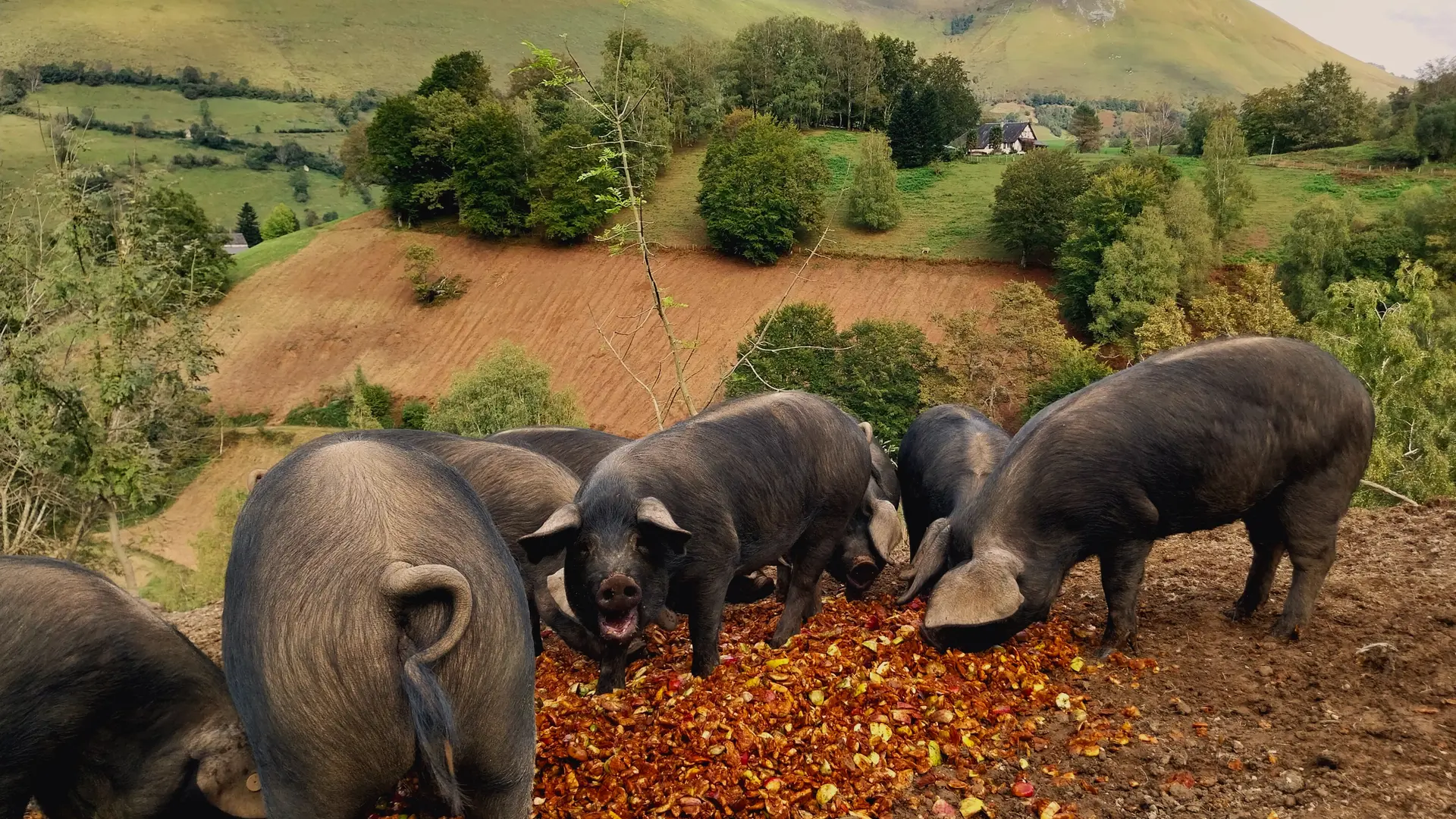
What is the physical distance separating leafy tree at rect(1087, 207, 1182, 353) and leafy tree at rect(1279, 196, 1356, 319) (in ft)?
20.6

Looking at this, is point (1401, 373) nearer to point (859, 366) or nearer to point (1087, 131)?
point (859, 366)

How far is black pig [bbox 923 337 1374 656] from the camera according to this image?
717 centimetres

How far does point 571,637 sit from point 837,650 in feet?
7.07

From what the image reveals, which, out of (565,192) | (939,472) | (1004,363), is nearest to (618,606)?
(939,472)

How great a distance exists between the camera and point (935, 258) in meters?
57.3

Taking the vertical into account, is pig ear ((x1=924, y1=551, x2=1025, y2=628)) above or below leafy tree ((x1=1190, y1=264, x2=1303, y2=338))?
above

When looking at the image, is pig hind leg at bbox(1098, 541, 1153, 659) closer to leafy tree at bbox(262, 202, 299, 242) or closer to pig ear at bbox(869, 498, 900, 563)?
pig ear at bbox(869, 498, 900, 563)

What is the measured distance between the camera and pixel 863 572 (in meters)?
9.20

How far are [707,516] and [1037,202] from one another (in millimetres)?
51879

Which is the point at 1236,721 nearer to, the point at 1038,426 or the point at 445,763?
the point at 1038,426

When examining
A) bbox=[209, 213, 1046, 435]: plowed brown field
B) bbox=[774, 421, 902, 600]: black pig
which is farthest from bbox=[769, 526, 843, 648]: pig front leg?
bbox=[209, 213, 1046, 435]: plowed brown field

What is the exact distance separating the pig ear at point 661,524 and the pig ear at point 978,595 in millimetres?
2123

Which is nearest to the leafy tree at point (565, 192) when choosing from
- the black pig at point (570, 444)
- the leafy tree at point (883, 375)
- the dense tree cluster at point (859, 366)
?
the dense tree cluster at point (859, 366)

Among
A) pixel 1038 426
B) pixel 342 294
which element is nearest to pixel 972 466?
pixel 1038 426
